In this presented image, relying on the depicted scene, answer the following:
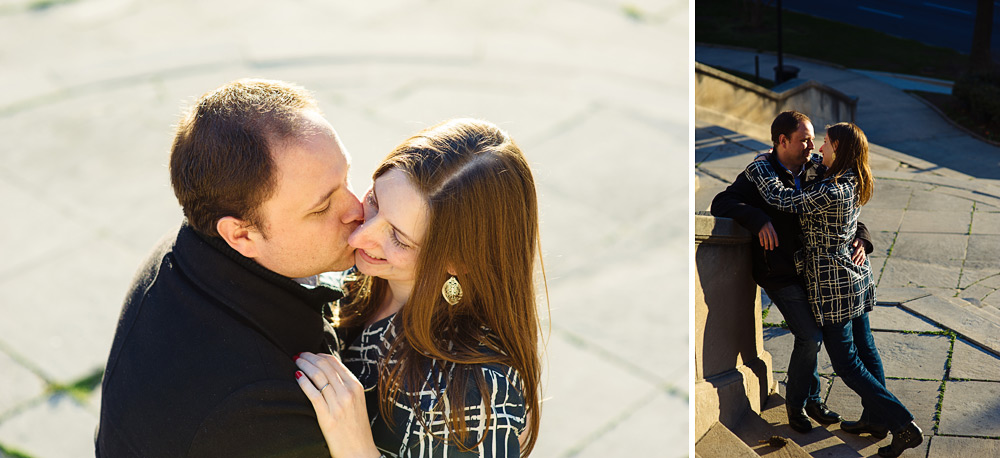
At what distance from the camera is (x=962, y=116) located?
29.6ft

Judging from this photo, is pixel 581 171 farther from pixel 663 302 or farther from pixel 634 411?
pixel 634 411

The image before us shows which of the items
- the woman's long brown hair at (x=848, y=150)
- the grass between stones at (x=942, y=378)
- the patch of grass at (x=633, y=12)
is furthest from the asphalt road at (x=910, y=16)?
the woman's long brown hair at (x=848, y=150)

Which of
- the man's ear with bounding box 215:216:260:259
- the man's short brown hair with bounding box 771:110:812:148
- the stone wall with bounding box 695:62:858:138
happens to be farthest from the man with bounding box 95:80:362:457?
the stone wall with bounding box 695:62:858:138

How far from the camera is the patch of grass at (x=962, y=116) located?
27.3ft

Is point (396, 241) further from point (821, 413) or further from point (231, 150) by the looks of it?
point (821, 413)

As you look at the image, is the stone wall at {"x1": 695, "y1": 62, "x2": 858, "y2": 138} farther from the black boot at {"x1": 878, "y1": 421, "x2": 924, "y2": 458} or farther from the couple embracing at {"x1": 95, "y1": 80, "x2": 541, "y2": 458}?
the couple embracing at {"x1": 95, "y1": 80, "x2": 541, "y2": 458}

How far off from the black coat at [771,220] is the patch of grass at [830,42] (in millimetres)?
10025

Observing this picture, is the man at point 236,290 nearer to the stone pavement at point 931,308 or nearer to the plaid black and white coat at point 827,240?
the plaid black and white coat at point 827,240

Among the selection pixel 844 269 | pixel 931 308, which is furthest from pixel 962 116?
pixel 844 269

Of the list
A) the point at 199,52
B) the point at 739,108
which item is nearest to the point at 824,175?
the point at 739,108

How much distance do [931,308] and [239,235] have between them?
12.9 ft

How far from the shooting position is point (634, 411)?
4.81m

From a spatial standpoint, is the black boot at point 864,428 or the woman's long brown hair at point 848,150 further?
the black boot at point 864,428

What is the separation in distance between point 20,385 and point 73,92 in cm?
454
